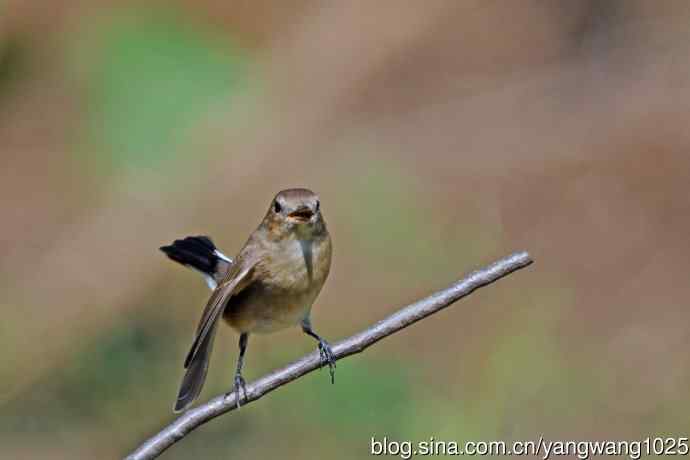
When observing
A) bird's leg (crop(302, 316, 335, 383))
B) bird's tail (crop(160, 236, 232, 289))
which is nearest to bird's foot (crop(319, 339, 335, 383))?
bird's leg (crop(302, 316, 335, 383))

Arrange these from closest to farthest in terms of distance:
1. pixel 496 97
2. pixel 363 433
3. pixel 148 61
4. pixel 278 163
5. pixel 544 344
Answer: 1. pixel 363 433
2. pixel 544 344
3. pixel 148 61
4. pixel 278 163
5. pixel 496 97

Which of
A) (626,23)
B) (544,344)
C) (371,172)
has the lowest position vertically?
(544,344)

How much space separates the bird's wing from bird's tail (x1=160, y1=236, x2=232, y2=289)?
0.52 meters

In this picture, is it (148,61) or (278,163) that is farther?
(278,163)

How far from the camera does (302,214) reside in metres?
3.62

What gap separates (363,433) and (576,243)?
2975mm

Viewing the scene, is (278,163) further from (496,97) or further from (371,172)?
(496,97)

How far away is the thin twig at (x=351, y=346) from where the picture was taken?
2367 mm

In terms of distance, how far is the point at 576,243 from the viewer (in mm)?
7867

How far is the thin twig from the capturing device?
7.77ft

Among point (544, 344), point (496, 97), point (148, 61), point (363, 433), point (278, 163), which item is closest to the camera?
point (363, 433)

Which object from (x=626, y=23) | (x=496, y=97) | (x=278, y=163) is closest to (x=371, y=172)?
(x=278, y=163)

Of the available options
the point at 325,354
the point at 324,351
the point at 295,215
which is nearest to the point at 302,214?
the point at 295,215

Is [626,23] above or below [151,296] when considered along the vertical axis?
above
